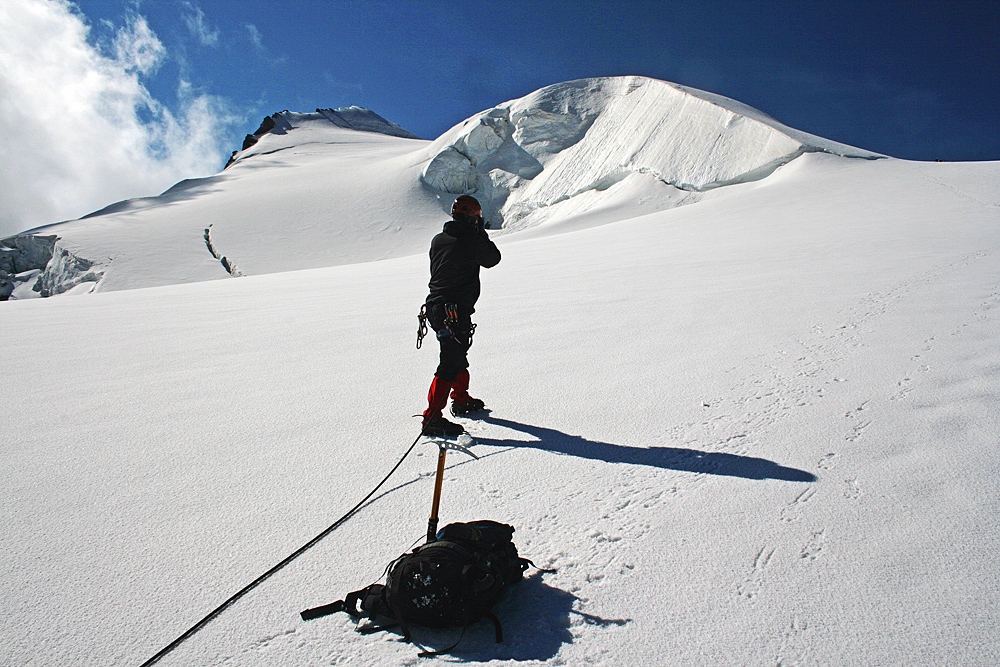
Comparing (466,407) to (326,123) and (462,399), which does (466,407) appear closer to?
(462,399)

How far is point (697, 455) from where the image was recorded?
2709 millimetres

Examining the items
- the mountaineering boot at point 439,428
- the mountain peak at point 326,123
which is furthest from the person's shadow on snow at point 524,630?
the mountain peak at point 326,123

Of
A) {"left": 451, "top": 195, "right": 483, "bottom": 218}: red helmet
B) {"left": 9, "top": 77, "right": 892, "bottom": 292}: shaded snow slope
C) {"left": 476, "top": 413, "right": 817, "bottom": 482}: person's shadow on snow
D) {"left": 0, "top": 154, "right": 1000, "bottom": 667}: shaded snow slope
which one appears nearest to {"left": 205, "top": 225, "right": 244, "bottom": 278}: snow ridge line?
{"left": 9, "top": 77, "right": 892, "bottom": 292}: shaded snow slope

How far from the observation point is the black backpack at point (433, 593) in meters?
1.68

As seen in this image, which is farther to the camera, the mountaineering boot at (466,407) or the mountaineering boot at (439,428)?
the mountaineering boot at (466,407)

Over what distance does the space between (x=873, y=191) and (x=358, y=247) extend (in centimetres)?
2024

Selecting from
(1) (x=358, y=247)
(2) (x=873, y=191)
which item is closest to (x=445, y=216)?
(1) (x=358, y=247)

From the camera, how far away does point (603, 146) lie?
2677 cm

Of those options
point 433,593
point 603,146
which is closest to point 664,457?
point 433,593

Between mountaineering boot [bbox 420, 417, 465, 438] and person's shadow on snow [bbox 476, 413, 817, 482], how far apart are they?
0.16 m

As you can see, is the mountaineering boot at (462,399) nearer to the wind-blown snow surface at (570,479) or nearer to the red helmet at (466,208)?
the wind-blown snow surface at (570,479)

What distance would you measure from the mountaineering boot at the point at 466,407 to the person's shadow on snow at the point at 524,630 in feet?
5.82

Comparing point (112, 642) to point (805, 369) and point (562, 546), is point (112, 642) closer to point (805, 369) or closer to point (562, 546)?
point (562, 546)

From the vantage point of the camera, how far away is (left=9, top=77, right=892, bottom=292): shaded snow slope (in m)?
20.5
